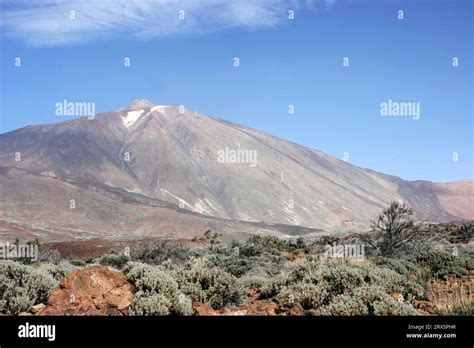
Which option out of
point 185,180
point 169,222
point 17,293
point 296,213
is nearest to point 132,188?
point 185,180

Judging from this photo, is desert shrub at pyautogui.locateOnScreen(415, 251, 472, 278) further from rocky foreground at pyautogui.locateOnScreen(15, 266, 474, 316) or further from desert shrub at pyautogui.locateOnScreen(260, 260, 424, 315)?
rocky foreground at pyautogui.locateOnScreen(15, 266, 474, 316)

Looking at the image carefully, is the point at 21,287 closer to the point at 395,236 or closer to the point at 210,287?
the point at 210,287

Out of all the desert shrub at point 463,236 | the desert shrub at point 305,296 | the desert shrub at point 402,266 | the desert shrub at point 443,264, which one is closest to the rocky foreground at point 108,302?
the desert shrub at point 305,296

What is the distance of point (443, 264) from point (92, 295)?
370 inches

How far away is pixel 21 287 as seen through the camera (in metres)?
10.5

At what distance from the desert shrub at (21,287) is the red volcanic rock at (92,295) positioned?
0.66 metres

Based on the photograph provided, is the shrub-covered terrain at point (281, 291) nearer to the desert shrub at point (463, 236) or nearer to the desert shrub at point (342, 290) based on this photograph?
the desert shrub at point (342, 290)

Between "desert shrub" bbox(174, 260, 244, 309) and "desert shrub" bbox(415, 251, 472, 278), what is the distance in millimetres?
5766

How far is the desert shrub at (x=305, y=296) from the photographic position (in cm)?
981

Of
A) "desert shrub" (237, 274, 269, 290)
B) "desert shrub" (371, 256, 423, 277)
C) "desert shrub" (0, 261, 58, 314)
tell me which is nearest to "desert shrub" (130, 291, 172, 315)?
"desert shrub" (0, 261, 58, 314)

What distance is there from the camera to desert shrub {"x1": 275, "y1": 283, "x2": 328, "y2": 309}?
9.81 m
